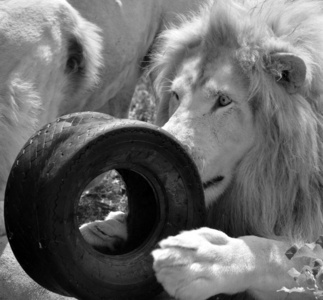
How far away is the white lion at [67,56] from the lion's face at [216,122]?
2.92ft

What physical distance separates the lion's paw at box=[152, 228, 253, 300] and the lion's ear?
2.32 ft

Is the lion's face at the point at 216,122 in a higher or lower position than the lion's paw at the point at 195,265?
higher

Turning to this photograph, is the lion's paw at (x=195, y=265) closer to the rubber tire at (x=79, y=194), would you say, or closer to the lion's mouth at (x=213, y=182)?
the rubber tire at (x=79, y=194)

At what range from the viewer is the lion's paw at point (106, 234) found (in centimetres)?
320

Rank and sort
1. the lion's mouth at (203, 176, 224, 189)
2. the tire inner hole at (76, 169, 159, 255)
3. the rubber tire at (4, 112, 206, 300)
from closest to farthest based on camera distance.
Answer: the rubber tire at (4, 112, 206, 300)
the tire inner hole at (76, 169, 159, 255)
the lion's mouth at (203, 176, 224, 189)

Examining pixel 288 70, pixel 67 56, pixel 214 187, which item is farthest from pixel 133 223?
pixel 67 56

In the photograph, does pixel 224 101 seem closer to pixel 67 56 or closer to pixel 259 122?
pixel 259 122

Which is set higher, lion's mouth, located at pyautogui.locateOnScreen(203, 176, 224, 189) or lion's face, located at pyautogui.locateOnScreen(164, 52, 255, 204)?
lion's face, located at pyautogui.locateOnScreen(164, 52, 255, 204)

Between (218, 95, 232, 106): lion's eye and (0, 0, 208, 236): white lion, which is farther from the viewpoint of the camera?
(0, 0, 208, 236): white lion

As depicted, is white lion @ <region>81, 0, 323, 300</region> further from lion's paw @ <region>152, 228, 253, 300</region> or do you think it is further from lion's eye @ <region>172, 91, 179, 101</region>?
lion's paw @ <region>152, 228, 253, 300</region>

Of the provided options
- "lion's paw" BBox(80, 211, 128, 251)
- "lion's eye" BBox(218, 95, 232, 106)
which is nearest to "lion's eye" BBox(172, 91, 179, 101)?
"lion's eye" BBox(218, 95, 232, 106)

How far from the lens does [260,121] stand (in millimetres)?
3260

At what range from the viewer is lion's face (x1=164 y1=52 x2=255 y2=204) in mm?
3195

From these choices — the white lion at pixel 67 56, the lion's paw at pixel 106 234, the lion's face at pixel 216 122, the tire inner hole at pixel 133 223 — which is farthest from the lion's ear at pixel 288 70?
the white lion at pixel 67 56
